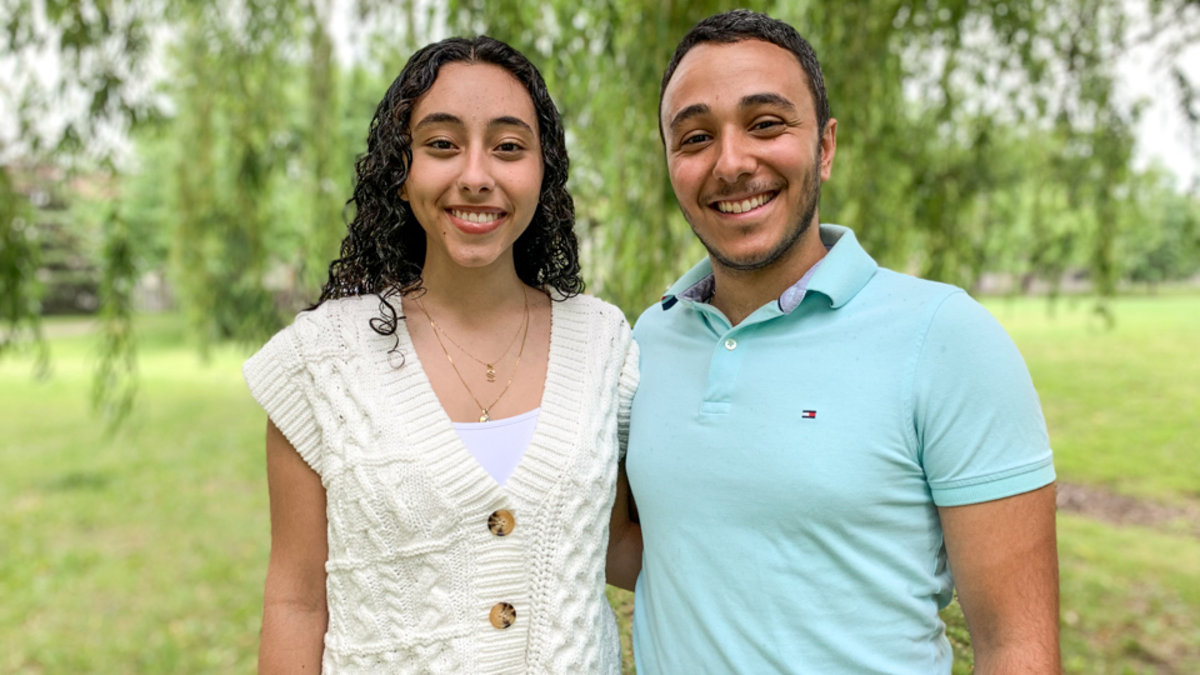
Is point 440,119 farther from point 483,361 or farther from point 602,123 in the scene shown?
point 602,123

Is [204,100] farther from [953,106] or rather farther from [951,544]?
[951,544]

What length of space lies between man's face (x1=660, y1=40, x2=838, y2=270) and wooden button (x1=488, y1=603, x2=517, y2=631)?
23.2 inches

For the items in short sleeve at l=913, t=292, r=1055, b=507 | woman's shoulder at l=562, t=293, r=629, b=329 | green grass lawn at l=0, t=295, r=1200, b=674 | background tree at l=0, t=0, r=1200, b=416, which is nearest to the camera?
short sleeve at l=913, t=292, r=1055, b=507

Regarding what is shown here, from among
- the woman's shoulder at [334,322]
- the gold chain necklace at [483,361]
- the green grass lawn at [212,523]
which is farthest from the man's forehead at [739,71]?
the green grass lawn at [212,523]

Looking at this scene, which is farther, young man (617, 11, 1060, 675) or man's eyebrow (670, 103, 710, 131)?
man's eyebrow (670, 103, 710, 131)

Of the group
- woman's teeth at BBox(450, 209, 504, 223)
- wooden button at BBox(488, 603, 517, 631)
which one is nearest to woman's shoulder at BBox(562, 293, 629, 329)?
woman's teeth at BBox(450, 209, 504, 223)

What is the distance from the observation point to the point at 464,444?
1.22 m

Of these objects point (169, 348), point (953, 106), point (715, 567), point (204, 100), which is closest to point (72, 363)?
point (169, 348)

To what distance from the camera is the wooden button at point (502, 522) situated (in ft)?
3.94

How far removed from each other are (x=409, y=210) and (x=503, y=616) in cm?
61

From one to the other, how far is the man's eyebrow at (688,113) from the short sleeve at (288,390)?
0.64 metres

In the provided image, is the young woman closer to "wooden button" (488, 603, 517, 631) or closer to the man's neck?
"wooden button" (488, 603, 517, 631)

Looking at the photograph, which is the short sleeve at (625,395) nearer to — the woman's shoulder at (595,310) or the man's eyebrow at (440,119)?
the woman's shoulder at (595,310)

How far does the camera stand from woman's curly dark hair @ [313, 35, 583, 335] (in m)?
1.26
